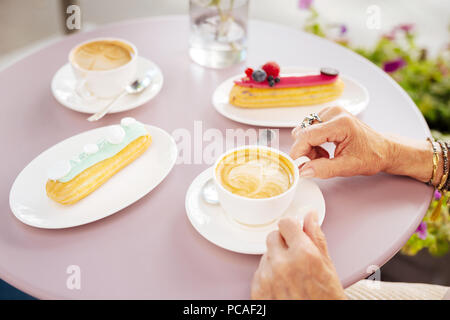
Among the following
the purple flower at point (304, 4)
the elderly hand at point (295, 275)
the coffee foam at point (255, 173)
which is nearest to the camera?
the elderly hand at point (295, 275)

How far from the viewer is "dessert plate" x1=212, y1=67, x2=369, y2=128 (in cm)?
128

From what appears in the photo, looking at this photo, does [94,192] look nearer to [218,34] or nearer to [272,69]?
[272,69]

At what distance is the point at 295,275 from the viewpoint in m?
0.86

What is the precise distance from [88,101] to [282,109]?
58cm

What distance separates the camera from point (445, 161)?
1.15 metres

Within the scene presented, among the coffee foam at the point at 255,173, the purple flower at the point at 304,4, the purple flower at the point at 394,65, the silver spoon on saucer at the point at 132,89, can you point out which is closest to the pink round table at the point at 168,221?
the silver spoon on saucer at the point at 132,89

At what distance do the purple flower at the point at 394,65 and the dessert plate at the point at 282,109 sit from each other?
100 centimetres

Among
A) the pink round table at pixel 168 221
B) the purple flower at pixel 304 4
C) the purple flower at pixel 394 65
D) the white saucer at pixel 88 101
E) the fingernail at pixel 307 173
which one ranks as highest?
the purple flower at pixel 304 4

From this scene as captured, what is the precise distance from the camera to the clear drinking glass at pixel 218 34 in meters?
1.50

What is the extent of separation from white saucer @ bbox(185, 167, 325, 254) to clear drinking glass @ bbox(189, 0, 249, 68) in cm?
60

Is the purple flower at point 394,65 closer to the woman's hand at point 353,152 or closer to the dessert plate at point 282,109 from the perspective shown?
the dessert plate at point 282,109
